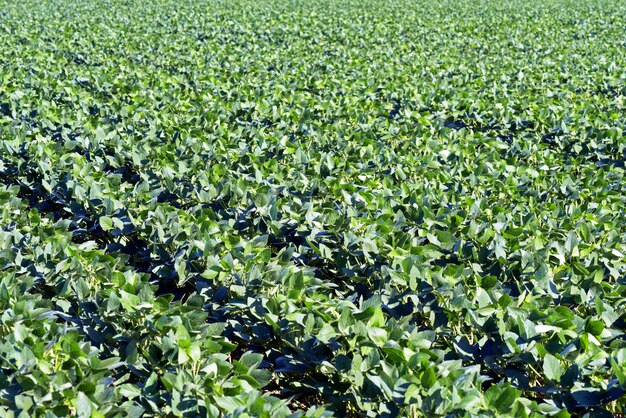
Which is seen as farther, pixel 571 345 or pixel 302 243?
pixel 302 243

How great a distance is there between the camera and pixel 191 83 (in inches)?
359

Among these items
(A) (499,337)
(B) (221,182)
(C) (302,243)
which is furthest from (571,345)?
(B) (221,182)

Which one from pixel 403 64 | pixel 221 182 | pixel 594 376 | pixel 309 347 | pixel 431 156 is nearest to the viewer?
pixel 594 376

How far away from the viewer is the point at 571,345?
110 inches

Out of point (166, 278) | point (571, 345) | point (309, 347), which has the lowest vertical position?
point (166, 278)

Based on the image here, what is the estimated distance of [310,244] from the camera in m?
4.00

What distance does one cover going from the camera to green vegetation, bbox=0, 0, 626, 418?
8.98 ft

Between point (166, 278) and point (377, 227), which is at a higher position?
point (377, 227)

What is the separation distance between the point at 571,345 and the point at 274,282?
1451mm

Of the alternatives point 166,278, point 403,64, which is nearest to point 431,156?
point 166,278

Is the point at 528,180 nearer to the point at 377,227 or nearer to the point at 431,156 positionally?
the point at 431,156

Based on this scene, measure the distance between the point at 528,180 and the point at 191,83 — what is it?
5.33 m

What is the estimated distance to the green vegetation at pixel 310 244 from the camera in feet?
8.98

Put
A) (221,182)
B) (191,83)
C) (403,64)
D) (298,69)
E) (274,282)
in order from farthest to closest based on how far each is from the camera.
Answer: (403,64), (298,69), (191,83), (221,182), (274,282)
